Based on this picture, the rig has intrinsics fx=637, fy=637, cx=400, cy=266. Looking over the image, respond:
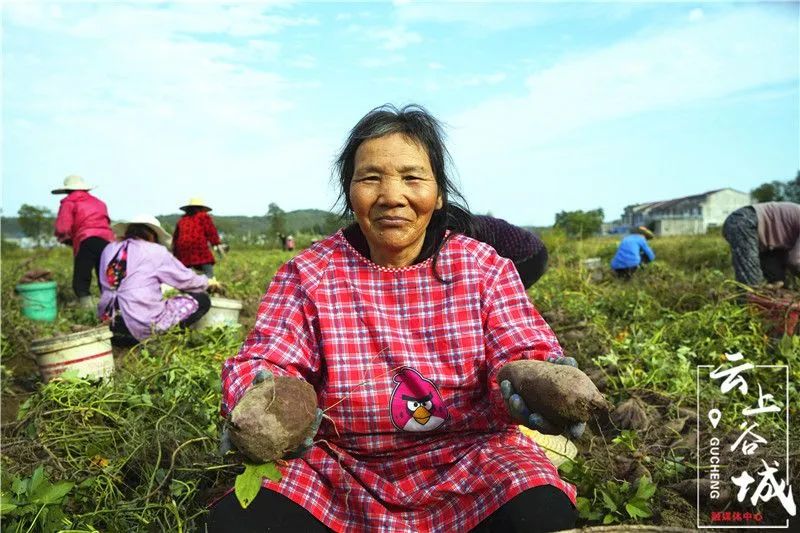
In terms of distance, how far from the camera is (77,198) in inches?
233

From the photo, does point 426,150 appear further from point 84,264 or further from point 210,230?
point 210,230

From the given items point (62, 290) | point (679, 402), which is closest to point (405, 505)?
point (679, 402)

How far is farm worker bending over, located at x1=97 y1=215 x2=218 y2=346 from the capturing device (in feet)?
13.8

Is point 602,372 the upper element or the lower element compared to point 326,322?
lower

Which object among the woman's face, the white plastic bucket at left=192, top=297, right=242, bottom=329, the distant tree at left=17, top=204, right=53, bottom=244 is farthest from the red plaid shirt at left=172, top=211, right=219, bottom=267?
the distant tree at left=17, top=204, right=53, bottom=244

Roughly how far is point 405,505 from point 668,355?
2.52m

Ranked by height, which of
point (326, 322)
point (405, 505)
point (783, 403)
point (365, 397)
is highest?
point (326, 322)

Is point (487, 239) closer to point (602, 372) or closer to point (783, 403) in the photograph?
point (602, 372)

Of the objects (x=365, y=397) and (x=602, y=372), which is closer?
(x=365, y=397)

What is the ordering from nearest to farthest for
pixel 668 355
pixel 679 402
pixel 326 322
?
pixel 326 322
pixel 679 402
pixel 668 355

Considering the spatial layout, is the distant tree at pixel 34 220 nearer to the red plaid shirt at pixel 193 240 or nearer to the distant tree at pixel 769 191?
the red plaid shirt at pixel 193 240

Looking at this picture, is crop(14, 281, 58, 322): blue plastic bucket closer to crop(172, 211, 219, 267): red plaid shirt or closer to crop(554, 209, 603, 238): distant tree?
crop(172, 211, 219, 267): red plaid shirt

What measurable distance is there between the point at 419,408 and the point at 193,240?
5.54m

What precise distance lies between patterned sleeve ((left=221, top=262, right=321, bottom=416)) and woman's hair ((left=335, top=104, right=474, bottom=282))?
12.2 inches
